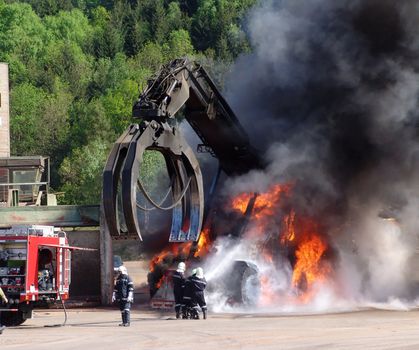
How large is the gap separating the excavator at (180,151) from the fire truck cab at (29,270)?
1.81 metres

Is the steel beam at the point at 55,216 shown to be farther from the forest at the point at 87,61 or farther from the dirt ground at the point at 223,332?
the forest at the point at 87,61

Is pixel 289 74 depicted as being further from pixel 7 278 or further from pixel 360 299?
pixel 7 278

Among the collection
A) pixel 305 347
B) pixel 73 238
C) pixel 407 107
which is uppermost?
pixel 407 107

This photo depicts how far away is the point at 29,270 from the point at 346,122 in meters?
11.9

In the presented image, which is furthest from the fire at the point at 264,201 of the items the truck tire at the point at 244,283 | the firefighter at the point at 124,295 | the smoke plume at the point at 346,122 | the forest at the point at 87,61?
the forest at the point at 87,61

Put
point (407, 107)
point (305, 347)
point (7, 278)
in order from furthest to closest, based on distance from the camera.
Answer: point (407, 107), point (7, 278), point (305, 347)

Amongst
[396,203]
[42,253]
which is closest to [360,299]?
[396,203]

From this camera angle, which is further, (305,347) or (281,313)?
(281,313)

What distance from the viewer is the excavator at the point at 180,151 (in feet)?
83.0

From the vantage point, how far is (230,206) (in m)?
31.8

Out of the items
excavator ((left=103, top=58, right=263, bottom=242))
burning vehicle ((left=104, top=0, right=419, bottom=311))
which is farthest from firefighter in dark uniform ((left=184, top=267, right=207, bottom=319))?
burning vehicle ((left=104, top=0, right=419, bottom=311))

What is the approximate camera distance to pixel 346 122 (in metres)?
31.9

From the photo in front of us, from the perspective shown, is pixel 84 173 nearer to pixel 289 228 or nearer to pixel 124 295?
pixel 289 228

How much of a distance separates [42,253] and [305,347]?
29.6 feet
